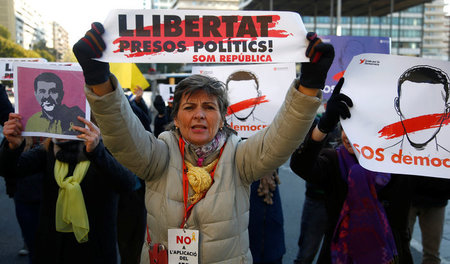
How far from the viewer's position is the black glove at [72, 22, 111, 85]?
142 centimetres

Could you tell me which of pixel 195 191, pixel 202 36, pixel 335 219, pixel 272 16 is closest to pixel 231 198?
pixel 195 191

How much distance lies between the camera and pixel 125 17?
1644mm

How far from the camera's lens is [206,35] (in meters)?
1.74

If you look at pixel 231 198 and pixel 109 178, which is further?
pixel 109 178

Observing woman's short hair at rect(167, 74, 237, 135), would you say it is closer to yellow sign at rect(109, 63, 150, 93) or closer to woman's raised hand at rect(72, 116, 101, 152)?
woman's raised hand at rect(72, 116, 101, 152)

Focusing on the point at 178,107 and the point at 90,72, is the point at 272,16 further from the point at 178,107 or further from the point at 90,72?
the point at 90,72

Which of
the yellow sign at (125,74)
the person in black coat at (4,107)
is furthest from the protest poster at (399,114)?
the yellow sign at (125,74)

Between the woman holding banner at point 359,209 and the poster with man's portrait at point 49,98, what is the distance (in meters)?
1.44

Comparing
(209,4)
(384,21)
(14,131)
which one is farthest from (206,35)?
(209,4)

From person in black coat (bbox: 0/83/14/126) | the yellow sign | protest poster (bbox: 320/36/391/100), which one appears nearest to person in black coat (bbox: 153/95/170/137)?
the yellow sign

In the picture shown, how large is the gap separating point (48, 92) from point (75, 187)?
0.65m

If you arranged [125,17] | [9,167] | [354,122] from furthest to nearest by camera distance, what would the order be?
[9,167] < [354,122] < [125,17]

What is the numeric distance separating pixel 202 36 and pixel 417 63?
124 centimetres

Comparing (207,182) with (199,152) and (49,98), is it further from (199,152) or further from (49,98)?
(49,98)
